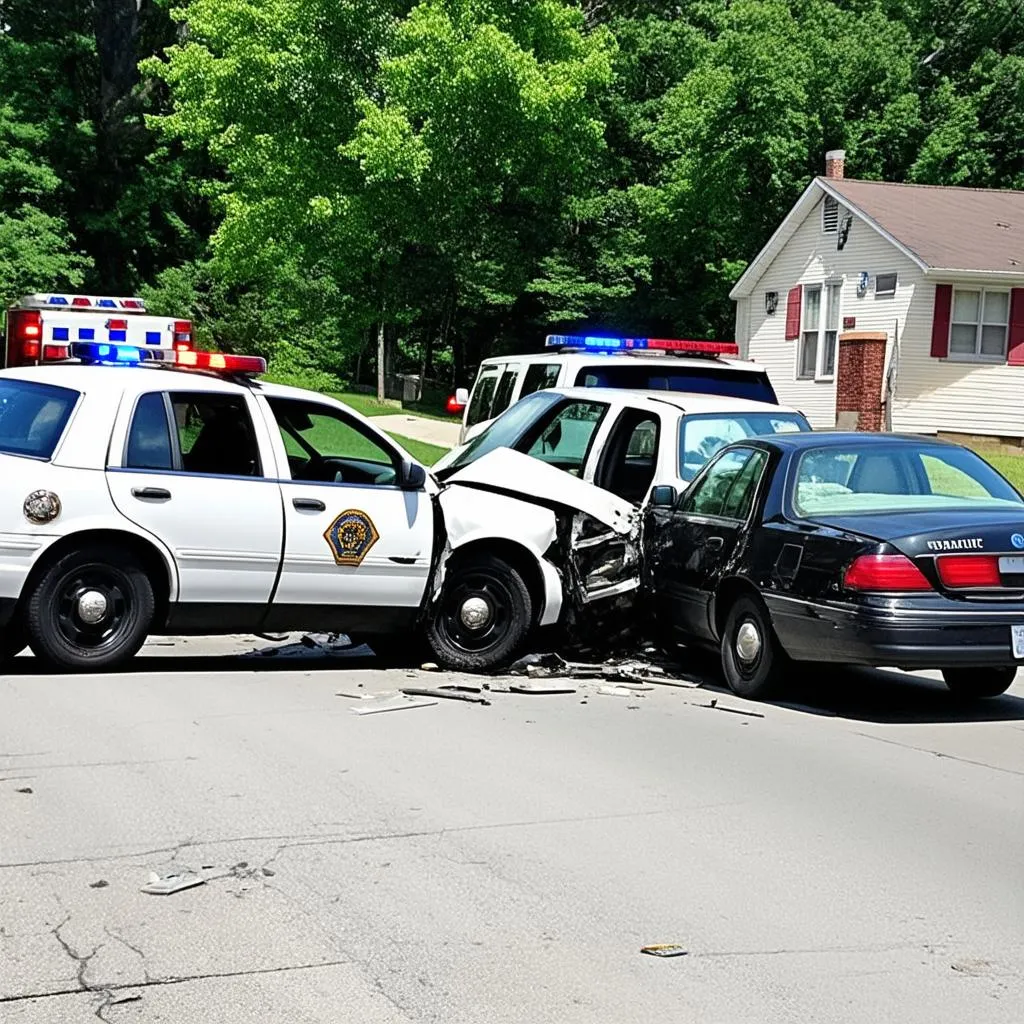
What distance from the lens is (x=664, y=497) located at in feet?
33.8

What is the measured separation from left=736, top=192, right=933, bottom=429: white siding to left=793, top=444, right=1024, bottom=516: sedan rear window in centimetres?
2338

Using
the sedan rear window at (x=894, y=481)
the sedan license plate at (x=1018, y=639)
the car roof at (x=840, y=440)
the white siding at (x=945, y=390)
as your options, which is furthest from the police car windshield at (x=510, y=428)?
the white siding at (x=945, y=390)

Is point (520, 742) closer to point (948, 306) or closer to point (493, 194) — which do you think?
point (948, 306)

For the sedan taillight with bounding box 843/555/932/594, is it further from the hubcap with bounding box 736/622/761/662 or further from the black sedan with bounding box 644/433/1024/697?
the hubcap with bounding box 736/622/761/662

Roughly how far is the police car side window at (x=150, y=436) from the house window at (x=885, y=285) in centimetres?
2560

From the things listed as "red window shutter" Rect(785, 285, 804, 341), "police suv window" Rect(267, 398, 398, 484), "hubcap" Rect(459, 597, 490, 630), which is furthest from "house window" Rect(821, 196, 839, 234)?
"hubcap" Rect(459, 597, 490, 630)

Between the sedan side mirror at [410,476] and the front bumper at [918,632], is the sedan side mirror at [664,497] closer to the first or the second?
the sedan side mirror at [410,476]

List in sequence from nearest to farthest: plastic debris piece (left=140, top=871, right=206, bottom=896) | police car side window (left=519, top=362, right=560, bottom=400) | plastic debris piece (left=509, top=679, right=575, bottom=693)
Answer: plastic debris piece (left=140, top=871, right=206, bottom=896), plastic debris piece (left=509, top=679, right=575, bottom=693), police car side window (left=519, top=362, right=560, bottom=400)

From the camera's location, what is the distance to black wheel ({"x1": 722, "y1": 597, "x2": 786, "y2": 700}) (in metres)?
9.16

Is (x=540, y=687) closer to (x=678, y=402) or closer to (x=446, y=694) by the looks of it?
(x=446, y=694)

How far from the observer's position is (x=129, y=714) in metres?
8.27

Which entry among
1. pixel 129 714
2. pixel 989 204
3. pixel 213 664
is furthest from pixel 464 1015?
pixel 989 204

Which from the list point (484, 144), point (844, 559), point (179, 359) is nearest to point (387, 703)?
point (844, 559)

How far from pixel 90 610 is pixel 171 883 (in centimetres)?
419
